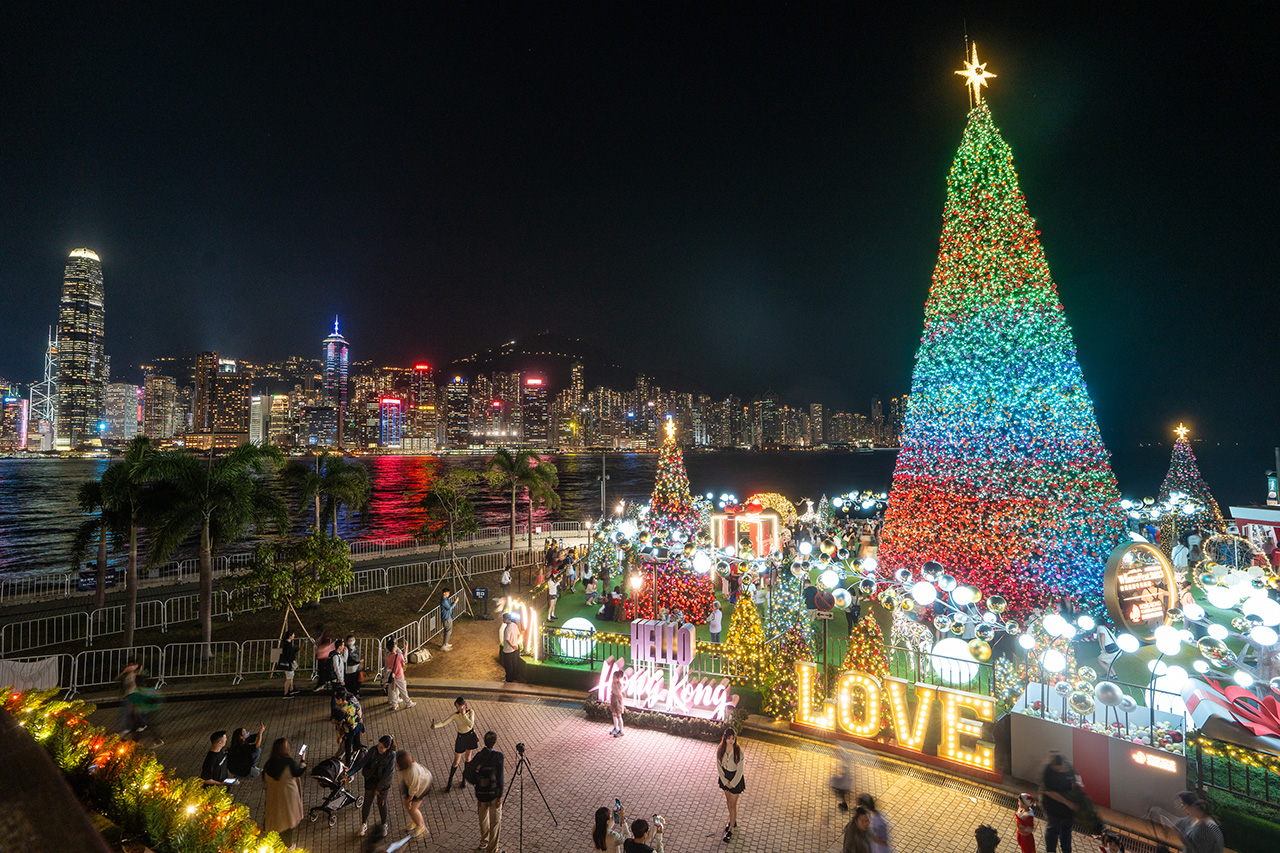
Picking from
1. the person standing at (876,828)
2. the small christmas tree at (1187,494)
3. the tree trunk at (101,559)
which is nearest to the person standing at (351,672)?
the tree trunk at (101,559)

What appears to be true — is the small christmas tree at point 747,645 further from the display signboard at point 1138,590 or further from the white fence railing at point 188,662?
the white fence railing at point 188,662

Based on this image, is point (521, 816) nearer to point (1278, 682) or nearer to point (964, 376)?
point (1278, 682)

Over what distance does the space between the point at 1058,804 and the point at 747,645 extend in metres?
5.20

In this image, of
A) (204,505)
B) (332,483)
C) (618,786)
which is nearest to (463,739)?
(618,786)

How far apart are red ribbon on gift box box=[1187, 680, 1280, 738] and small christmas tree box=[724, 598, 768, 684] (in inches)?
239

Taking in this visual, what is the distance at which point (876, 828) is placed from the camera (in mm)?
5516

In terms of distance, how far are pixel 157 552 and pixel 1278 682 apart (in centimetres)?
2028

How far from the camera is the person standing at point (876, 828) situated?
5.41 meters

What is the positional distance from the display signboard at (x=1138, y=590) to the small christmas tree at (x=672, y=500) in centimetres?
869

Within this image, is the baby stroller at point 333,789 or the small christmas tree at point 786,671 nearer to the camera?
the baby stroller at point 333,789

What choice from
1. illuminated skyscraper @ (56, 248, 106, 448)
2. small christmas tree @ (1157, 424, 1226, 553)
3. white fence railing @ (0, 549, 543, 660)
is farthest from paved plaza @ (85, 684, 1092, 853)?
illuminated skyscraper @ (56, 248, 106, 448)

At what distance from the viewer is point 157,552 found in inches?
523

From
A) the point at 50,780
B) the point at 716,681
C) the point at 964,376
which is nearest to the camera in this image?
the point at 50,780

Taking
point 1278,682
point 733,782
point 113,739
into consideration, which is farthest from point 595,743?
point 1278,682
